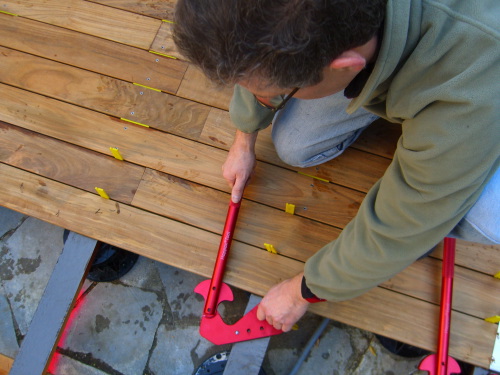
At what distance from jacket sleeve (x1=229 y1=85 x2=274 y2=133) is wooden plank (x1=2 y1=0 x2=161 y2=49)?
727 mm

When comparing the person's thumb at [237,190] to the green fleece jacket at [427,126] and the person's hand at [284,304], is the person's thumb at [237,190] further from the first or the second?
the green fleece jacket at [427,126]

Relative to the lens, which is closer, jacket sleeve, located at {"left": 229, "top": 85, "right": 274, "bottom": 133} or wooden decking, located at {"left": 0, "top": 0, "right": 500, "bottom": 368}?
jacket sleeve, located at {"left": 229, "top": 85, "right": 274, "bottom": 133}

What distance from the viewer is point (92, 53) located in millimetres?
1881

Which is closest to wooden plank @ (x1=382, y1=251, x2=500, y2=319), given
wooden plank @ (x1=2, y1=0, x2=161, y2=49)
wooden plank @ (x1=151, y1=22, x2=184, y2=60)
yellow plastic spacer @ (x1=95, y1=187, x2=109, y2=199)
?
yellow plastic spacer @ (x1=95, y1=187, x2=109, y2=199)

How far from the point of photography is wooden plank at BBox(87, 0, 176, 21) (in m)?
1.93

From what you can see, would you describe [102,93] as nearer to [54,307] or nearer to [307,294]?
[54,307]

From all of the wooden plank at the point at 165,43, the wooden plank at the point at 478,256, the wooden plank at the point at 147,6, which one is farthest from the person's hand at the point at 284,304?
the wooden plank at the point at 147,6

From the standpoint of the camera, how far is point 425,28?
82 cm

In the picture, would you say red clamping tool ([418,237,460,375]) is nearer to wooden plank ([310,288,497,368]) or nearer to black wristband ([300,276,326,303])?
wooden plank ([310,288,497,368])

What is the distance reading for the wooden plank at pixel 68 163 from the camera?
1.67m

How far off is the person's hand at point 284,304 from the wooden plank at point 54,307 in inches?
28.2

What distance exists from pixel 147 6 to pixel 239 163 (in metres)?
0.99

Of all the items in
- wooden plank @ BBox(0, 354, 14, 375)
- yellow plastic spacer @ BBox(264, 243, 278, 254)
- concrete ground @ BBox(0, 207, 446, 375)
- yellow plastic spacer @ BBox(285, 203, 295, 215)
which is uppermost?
yellow plastic spacer @ BBox(285, 203, 295, 215)

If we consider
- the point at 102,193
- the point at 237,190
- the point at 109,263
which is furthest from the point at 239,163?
the point at 109,263
